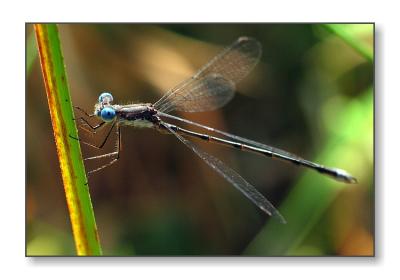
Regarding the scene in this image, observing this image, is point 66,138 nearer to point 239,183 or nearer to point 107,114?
point 107,114

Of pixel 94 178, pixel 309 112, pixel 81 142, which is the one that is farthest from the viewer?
pixel 309 112

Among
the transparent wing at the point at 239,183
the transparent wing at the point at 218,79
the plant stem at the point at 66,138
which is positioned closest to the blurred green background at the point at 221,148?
A: the transparent wing at the point at 218,79

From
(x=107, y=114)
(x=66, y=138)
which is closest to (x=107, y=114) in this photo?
(x=107, y=114)

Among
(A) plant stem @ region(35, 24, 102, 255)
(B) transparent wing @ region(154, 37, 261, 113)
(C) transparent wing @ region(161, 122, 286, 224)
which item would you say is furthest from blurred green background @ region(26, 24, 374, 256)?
(A) plant stem @ region(35, 24, 102, 255)

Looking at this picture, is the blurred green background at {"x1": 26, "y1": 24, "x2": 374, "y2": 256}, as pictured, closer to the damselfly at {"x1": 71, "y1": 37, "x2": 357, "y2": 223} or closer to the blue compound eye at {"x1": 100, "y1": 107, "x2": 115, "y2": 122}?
the damselfly at {"x1": 71, "y1": 37, "x2": 357, "y2": 223}
